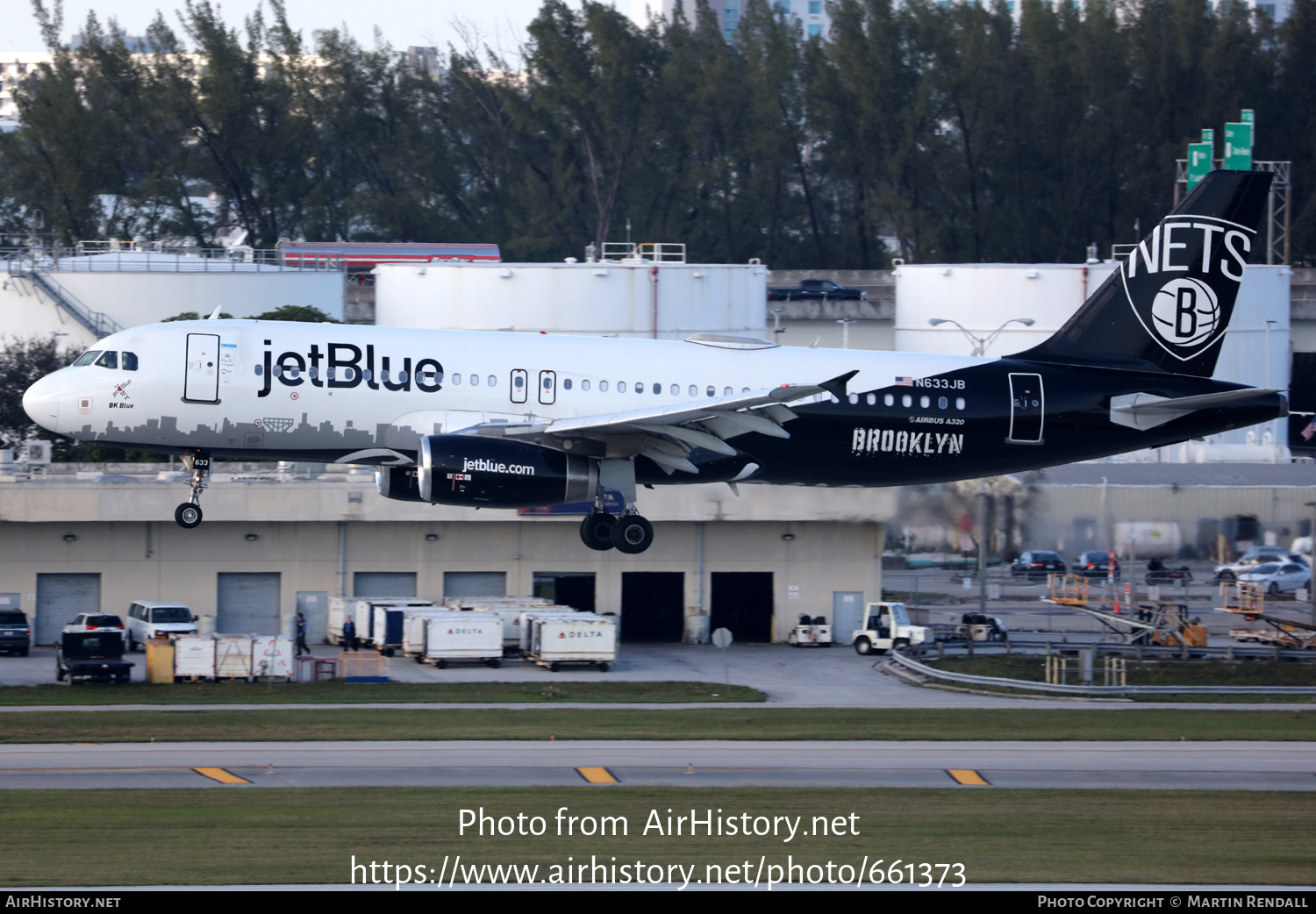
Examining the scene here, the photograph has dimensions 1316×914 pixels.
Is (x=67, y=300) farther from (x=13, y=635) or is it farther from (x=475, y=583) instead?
(x=475, y=583)

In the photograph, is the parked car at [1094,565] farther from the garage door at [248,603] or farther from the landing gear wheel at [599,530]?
the garage door at [248,603]

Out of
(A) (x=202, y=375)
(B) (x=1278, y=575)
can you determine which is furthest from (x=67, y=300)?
(B) (x=1278, y=575)

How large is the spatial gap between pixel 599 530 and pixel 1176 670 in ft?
102

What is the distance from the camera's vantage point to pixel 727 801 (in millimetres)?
34156

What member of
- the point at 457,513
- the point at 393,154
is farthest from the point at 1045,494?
the point at 393,154

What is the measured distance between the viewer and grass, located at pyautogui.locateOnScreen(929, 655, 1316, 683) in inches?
2309

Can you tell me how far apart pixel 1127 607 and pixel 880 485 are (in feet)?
96.0

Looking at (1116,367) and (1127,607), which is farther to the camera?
(1127,607)

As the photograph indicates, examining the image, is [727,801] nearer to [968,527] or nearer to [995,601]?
[968,527]

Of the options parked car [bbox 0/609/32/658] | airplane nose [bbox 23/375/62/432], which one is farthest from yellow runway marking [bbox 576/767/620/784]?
parked car [bbox 0/609/32/658]

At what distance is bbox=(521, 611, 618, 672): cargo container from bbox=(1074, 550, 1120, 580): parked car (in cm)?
1939

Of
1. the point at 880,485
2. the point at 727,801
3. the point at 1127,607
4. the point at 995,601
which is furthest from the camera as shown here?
the point at 995,601

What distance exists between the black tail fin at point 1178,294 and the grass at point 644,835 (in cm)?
1194

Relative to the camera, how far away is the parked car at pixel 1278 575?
71.1 metres
